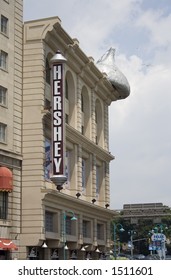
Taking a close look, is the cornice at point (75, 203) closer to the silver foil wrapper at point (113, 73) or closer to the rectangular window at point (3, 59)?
the rectangular window at point (3, 59)

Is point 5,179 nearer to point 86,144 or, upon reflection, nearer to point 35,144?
point 35,144

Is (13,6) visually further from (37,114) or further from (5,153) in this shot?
(5,153)

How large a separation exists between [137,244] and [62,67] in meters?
121

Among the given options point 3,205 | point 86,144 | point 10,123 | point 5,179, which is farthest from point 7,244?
point 86,144

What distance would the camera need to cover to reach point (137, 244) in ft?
522

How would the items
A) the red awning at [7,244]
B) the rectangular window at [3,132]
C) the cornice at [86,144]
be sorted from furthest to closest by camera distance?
the cornice at [86,144] → the rectangular window at [3,132] → the red awning at [7,244]

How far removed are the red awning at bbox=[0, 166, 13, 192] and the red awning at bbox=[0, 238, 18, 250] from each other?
13.1 ft

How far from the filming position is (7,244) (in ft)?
131

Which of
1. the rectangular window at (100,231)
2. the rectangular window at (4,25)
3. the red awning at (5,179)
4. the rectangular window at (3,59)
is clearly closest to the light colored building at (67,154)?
the rectangular window at (100,231)

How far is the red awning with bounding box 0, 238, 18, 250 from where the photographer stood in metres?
39.4

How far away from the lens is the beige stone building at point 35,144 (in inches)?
1682

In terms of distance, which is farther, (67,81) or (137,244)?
(137,244)

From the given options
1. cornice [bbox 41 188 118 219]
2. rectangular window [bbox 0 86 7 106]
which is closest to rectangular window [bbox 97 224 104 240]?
cornice [bbox 41 188 118 219]
